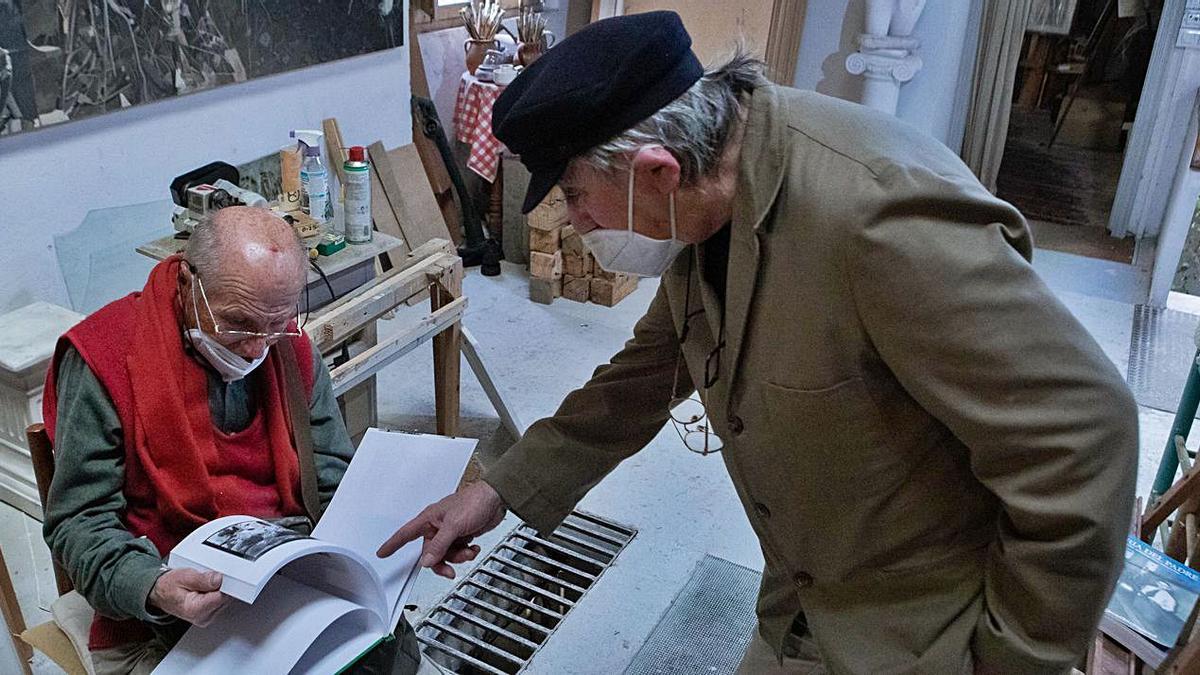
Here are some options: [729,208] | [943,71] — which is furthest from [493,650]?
[943,71]

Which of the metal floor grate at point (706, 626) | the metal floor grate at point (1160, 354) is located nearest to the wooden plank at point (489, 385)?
the metal floor grate at point (706, 626)

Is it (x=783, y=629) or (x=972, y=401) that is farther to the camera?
(x=783, y=629)

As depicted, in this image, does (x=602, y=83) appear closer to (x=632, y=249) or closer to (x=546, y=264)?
(x=632, y=249)

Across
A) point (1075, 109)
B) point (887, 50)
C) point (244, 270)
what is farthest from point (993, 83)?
point (244, 270)

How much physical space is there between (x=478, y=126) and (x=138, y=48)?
2140 millimetres

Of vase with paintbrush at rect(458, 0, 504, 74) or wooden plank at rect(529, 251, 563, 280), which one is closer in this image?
wooden plank at rect(529, 251, 563, 280)

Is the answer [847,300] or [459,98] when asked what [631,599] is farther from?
[459,98]

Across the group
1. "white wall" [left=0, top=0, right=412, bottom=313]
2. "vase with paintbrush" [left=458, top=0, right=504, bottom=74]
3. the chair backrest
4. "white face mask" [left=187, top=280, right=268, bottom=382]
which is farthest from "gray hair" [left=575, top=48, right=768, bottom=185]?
"vase with paintbrush" [left=458, top=0, right=504, bottom=74]

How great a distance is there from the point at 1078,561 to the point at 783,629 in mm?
533

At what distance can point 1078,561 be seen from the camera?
0.98 metres

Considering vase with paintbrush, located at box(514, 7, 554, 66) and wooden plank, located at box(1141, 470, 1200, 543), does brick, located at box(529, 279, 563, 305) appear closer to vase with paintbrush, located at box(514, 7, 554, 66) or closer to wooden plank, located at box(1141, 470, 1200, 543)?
vase with paintbrush, located at box(514, 7, 554, 66)

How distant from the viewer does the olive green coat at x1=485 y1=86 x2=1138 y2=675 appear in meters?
0.94

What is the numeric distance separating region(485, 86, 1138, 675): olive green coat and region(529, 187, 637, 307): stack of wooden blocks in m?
3.12

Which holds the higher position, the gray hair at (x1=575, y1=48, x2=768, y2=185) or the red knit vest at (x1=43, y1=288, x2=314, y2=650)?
the gray hair at (x1=575, y1=48, x2=768, y2=185)
